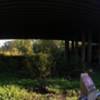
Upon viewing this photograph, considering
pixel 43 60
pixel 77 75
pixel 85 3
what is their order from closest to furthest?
pixel 43 60 < pixel 77 75 < pixel 85 3

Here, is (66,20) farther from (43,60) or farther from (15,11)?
(43,60)

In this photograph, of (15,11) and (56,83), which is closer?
(56,83)

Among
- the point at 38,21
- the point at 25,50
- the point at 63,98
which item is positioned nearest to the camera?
the point at 63,98

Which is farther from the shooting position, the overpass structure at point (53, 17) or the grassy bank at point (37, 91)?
the overpass structure at point (53, 17)

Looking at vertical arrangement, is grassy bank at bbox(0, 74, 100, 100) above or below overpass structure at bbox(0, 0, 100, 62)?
below

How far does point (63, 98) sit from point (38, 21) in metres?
27.3

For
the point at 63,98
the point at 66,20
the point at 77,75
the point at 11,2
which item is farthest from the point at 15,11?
the point at 63,98

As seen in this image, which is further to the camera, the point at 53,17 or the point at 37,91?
the point at 53,17

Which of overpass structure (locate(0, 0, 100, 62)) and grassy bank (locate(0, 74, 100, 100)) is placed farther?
overpass structure (locate(0, 0, 100, 62))

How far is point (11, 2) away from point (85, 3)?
20.7ft

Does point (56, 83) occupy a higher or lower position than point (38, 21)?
lower

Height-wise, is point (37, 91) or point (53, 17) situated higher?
point (53, 17)

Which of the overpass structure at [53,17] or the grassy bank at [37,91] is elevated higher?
the overpass structure at [53,17]

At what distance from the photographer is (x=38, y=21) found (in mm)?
39375
